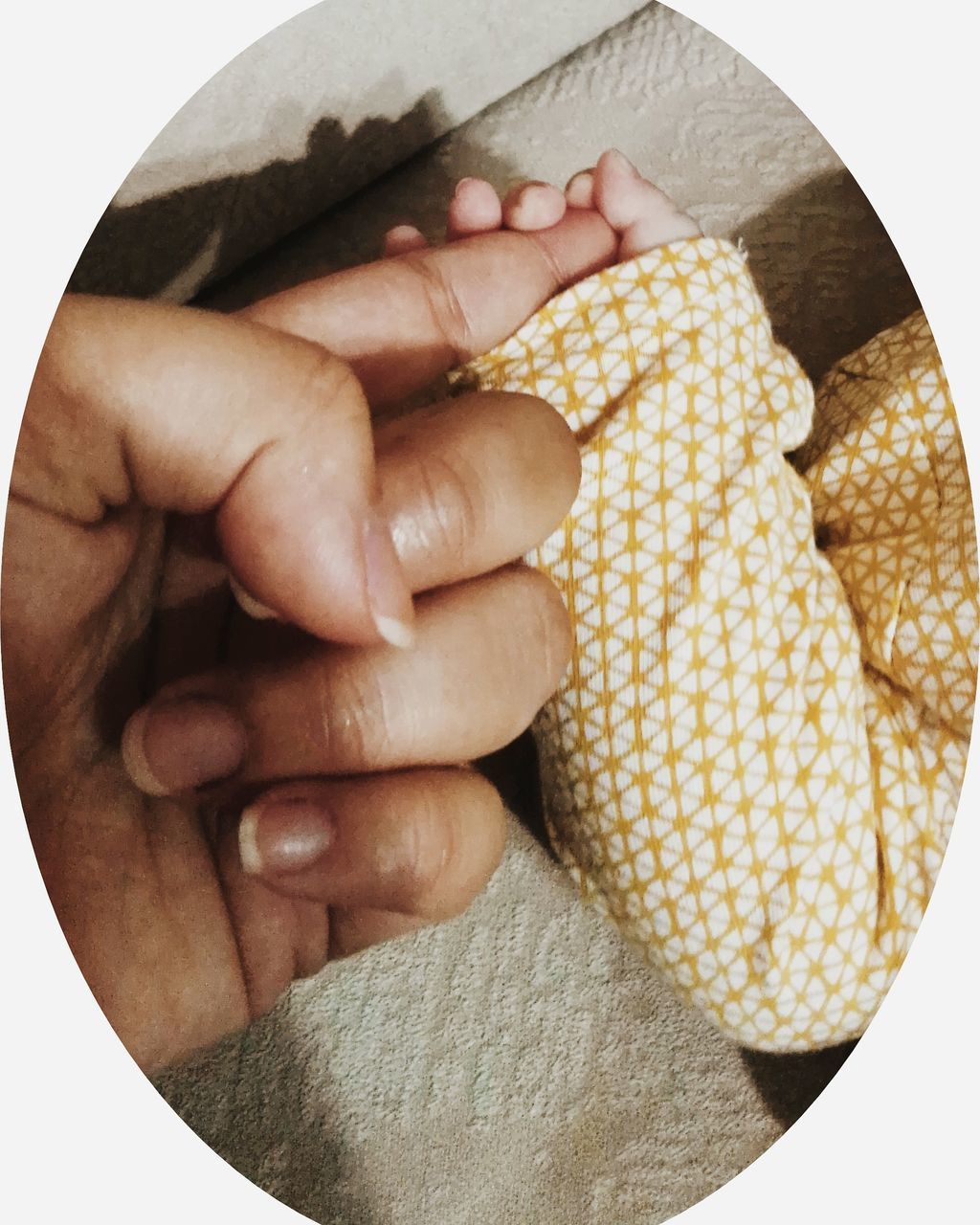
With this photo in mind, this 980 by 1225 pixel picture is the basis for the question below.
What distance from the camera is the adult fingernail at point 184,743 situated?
194 mm

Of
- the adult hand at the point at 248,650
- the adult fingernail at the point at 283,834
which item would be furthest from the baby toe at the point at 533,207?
the adult fingernail at the point at 283,834

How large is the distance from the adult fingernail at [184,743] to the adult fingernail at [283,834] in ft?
0.04

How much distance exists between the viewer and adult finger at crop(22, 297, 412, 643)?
0.19 metres

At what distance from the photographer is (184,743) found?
19 cm

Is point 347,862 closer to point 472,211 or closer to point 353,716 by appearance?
point 353,716

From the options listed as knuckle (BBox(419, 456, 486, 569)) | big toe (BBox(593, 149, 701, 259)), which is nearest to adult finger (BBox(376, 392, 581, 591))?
knuckle (BBox(419, 456, 486, 569))

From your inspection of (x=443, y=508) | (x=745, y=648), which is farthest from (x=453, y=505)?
(x=745, y=648)

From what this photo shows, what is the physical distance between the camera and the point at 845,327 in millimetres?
298

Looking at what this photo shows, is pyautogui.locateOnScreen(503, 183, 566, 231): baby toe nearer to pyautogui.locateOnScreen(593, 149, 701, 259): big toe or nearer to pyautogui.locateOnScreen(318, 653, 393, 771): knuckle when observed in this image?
pyautogui.locateOnScreen(593, 149, 701, 259): big toe

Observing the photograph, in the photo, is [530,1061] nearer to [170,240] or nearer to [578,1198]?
[578,1198]

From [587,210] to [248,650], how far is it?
0.67 ft

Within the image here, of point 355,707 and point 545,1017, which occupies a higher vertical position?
point 355,707

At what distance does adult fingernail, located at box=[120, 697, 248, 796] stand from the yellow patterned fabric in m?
0.09

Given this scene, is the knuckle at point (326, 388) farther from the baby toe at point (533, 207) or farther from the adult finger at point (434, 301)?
the baby toe at point (533, 207)
